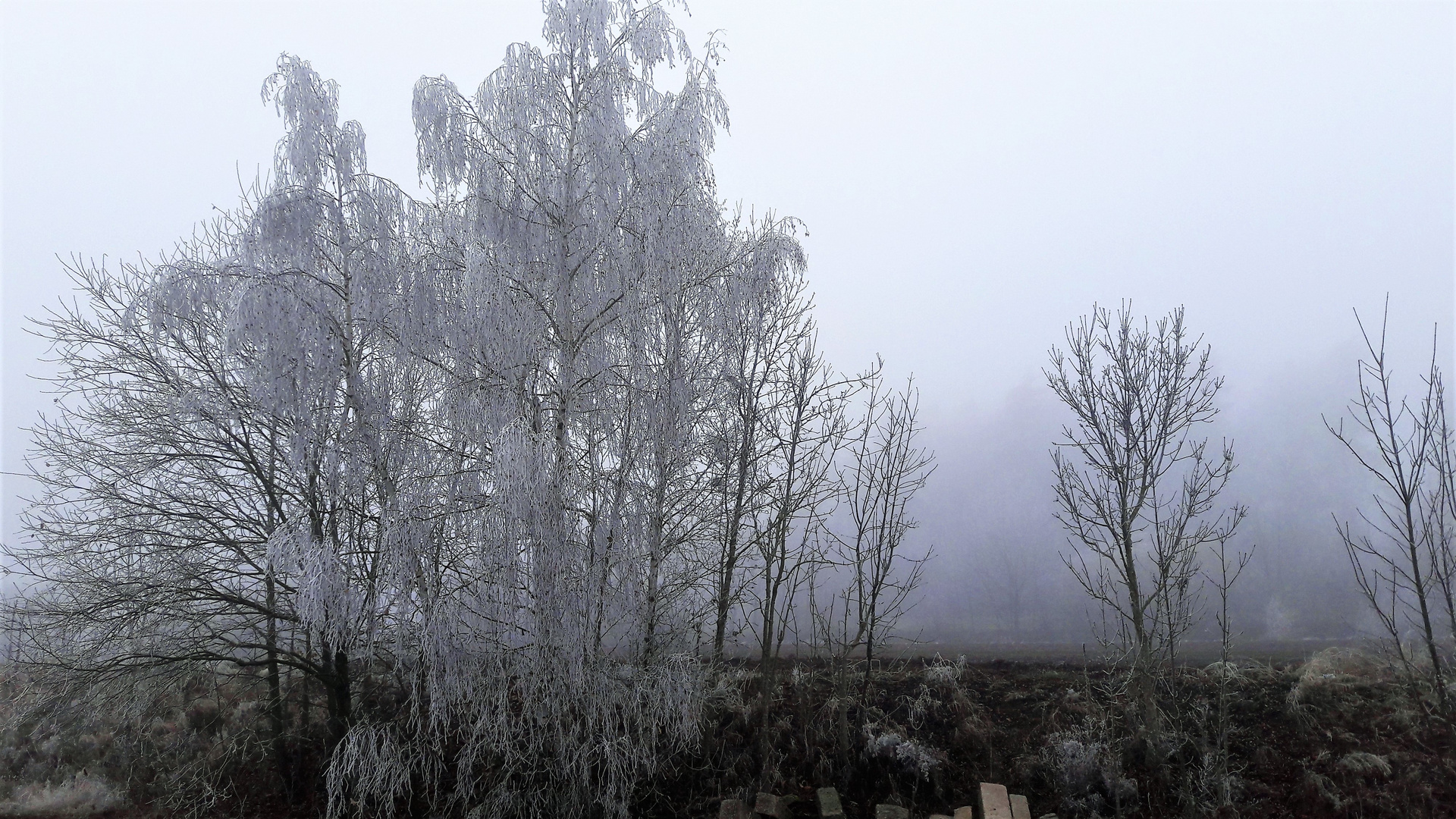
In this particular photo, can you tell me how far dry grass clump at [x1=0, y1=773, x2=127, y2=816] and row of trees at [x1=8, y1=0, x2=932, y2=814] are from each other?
2.28 m

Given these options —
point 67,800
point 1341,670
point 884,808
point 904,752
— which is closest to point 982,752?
point 904,752

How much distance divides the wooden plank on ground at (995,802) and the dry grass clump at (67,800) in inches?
380

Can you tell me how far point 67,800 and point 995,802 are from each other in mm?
10491

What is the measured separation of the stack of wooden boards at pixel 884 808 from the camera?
21.5 feet

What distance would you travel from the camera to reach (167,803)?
26.5 ft

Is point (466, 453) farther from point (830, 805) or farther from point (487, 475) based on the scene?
point (830, 805)

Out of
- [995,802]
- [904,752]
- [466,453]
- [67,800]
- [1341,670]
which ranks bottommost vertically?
[67,800]

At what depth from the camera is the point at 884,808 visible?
273 inches

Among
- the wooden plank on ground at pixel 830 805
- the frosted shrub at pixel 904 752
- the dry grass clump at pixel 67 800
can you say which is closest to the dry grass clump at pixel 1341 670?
the frosted shrub at pixel 904 752

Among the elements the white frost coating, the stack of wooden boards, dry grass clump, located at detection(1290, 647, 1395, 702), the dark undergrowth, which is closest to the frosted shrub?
the dark undergrowth

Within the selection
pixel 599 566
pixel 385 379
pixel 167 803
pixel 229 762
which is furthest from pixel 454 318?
pixel 167 803

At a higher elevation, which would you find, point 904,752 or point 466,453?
point 466,453

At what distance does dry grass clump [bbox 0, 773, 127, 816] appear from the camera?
8.41 metres

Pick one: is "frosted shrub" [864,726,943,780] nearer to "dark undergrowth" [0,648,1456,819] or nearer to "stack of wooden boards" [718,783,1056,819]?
"dark undergrowth" [0,648,1456,819]
